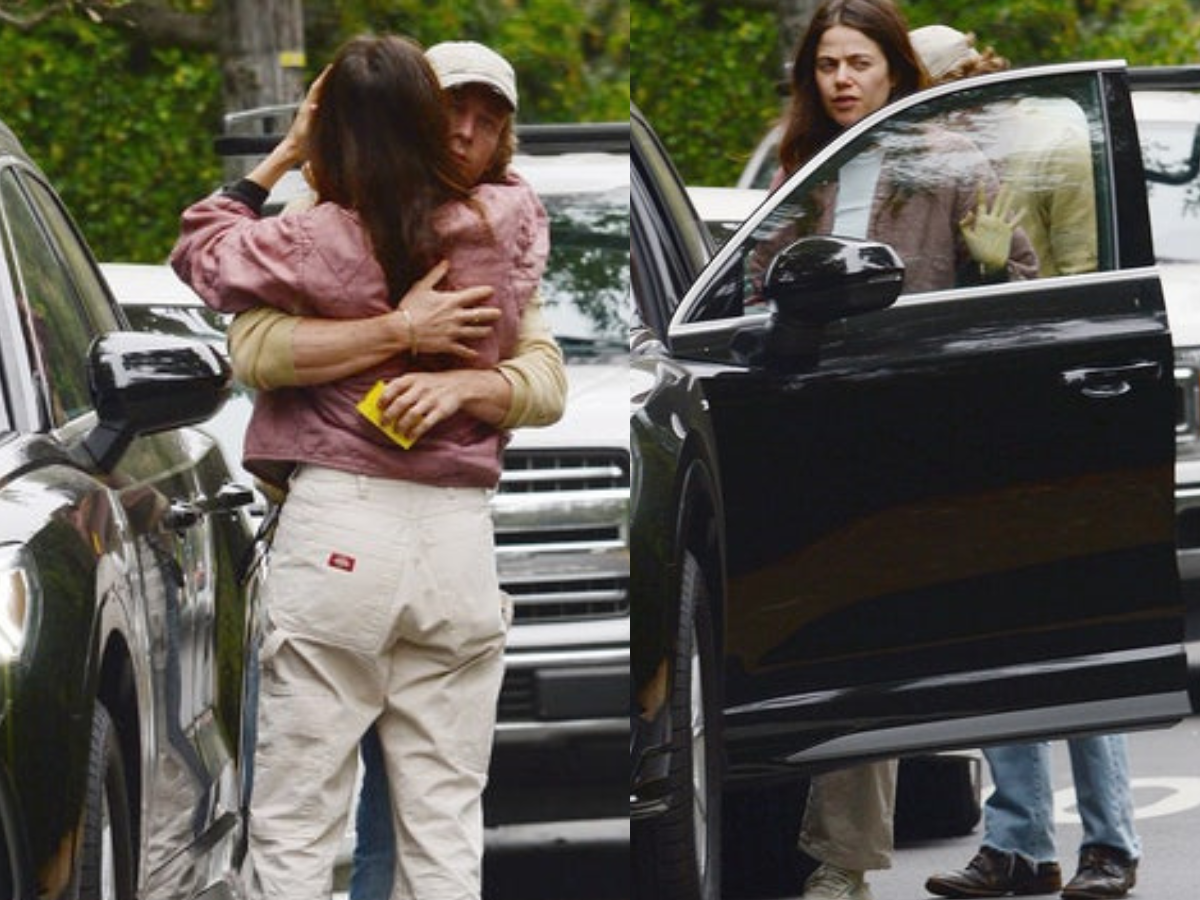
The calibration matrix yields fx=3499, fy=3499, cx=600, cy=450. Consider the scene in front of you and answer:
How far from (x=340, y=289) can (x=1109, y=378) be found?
6.07ft

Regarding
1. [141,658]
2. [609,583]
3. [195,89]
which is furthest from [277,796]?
[195,89]

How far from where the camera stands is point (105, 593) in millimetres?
5117

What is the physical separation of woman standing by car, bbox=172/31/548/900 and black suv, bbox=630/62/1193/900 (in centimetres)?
92

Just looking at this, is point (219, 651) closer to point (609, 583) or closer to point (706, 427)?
point (706, 427)

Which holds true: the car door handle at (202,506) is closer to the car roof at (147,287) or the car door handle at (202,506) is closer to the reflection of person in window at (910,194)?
the reflection of person in window at (910,194)

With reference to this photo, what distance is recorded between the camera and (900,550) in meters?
6.49

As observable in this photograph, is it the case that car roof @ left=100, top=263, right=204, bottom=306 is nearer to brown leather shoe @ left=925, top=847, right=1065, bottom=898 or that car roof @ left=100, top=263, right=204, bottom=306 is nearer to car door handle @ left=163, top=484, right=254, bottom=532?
car door handle @ left=163, top=484, right=254, bottom=532

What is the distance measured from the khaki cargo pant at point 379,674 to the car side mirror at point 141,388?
0.33m

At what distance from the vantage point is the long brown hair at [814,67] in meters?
6.65

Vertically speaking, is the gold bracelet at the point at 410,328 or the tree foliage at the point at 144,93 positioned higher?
the gold bracelet at the point at 410,328

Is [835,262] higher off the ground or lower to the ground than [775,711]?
higher

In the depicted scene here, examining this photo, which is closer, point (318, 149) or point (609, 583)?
point (318, 149)

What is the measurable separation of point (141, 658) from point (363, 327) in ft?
2.12

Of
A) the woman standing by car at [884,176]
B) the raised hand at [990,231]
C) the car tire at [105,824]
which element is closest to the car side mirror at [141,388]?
the car tire at [105,824]
